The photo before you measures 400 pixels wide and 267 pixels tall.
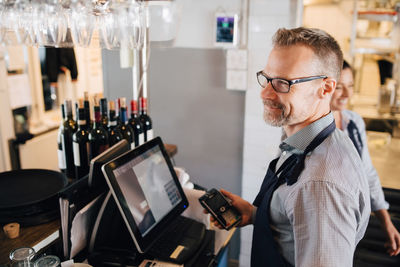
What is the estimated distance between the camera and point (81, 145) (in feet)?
5.92

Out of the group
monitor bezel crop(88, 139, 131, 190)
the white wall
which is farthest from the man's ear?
the white wall

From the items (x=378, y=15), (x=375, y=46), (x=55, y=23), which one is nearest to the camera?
(x=55, y=23)

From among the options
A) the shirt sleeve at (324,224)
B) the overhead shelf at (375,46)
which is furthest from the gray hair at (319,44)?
the overhead shelf at (375,46)

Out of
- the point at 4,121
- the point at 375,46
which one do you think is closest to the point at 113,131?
the point at 4,121

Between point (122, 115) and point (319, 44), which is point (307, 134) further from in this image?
point (122, 115)

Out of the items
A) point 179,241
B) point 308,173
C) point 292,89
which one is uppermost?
point 292,89

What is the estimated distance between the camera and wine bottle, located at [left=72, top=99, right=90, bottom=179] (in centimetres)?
179

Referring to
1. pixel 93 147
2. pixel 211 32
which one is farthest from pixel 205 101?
pixel 93 147

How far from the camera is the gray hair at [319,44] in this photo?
124 centimetres

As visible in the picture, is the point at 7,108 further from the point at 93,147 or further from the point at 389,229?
the point at 389,229

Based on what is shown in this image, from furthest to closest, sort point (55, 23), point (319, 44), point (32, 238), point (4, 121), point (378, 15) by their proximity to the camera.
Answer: point (4, 121) < point (378, 15) < point (55, 23) < point (32, 238) < point (319, 44)

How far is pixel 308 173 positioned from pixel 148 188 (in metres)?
Result: 0.60

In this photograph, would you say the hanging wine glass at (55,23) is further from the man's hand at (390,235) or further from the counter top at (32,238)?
the man's hand at (390,235)

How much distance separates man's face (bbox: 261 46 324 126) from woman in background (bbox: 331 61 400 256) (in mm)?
936
